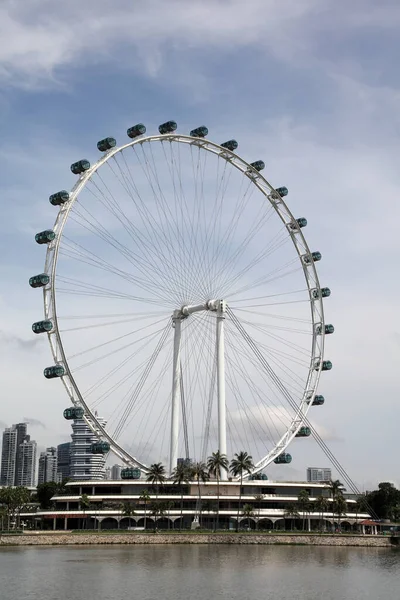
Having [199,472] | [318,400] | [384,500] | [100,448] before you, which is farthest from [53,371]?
[384,500]

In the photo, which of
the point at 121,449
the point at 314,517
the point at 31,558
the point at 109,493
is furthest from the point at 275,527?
the point at 31,558

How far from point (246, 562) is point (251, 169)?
55453 mm

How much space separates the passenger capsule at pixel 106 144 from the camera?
93.1 m

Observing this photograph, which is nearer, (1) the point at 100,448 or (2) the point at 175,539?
(1) the point at 100,448

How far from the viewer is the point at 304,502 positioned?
13338cm

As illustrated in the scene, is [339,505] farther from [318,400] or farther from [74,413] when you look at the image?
[74,413]

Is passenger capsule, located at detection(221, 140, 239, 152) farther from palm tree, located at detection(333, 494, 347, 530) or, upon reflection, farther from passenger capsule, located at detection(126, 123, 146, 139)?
palm tree, located at detection(333, 494, 347, 530)

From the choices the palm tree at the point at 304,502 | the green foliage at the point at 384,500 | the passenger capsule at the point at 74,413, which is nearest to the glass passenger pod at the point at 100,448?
the passenger capsule at the point at 74,413

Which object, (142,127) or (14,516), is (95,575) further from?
(14,516)

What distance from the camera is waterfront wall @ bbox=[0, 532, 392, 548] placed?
102438 mm

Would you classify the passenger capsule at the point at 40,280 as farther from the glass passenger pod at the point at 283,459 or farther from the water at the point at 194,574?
the glass passenger pod at the point at 283,459

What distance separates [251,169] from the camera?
112250 mm

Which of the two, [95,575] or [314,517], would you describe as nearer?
[95,575]

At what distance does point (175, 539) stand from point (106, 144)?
50.5 m
